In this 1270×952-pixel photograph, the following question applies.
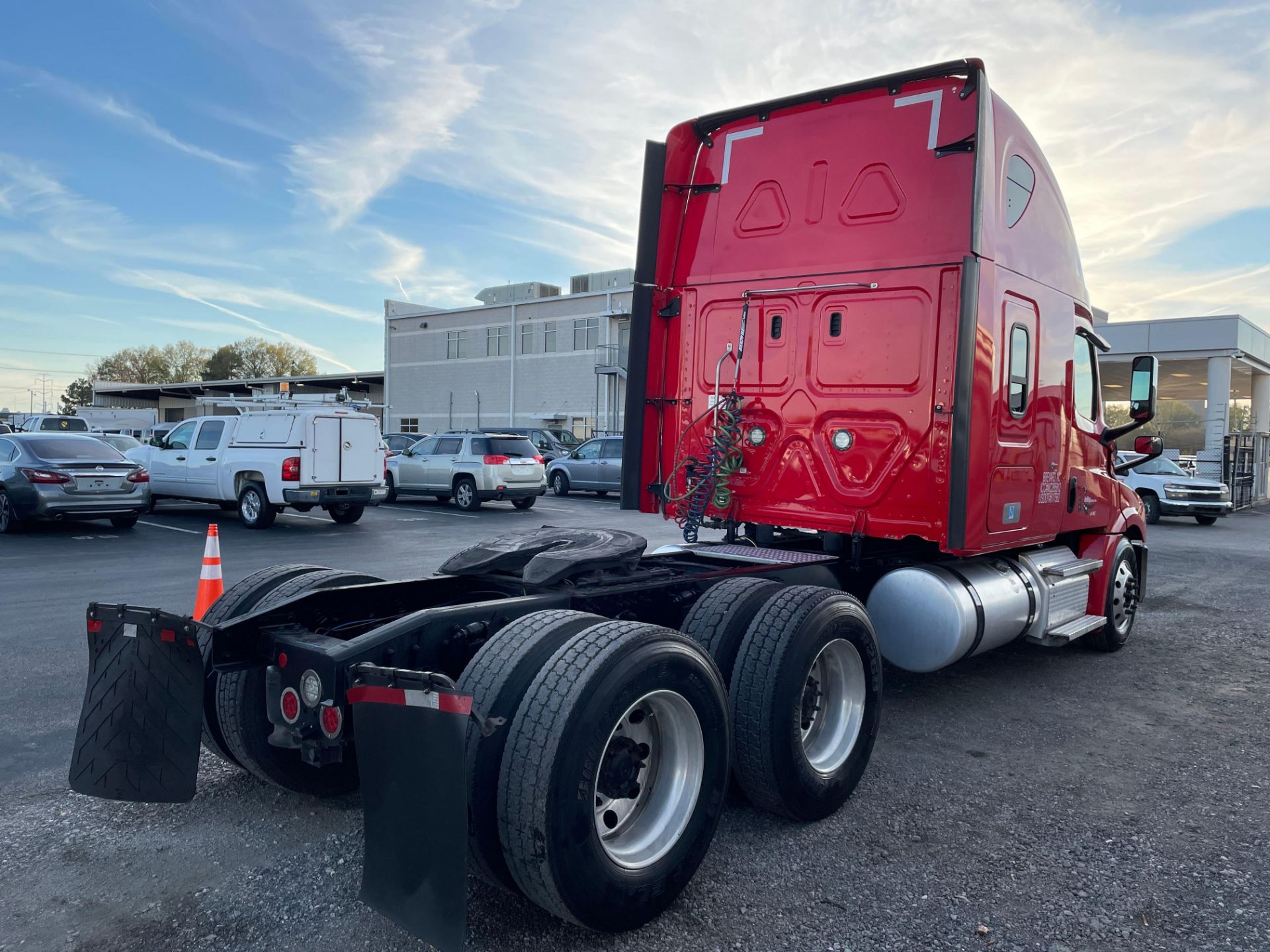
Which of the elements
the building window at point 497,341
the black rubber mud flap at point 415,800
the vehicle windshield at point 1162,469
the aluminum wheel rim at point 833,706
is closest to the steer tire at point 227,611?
the black rubber mud flap at point 415,800

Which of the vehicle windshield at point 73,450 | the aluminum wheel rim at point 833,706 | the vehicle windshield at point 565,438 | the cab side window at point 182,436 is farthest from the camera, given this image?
the vehicle windshield at point 565,438

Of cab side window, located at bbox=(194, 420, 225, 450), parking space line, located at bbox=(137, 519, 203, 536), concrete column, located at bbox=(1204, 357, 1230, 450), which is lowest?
parking space line, located at bbox=(137, 519, 203, 536)

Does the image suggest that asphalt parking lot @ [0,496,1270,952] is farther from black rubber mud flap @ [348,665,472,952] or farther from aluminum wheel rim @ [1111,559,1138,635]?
aluminum wheel rim @ [1111,559,1138,635]

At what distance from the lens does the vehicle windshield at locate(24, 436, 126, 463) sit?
43.5 ft

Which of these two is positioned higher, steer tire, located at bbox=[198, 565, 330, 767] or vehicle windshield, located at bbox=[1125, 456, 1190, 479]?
vehicle windshield, located at bbox=[1125, 456, 1190, 479]

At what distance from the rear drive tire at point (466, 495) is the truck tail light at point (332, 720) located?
16.2 m

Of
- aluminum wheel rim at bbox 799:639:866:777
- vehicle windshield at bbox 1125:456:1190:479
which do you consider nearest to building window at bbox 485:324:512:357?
vehicle windshield at bbox 1125:456:1190:479

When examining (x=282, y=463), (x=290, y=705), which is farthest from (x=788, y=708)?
(x=282, y=463)

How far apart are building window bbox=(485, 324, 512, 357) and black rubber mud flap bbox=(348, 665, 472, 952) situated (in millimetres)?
53355

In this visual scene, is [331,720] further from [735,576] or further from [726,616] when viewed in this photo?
[735,576]

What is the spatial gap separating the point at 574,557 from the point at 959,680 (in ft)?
11.2

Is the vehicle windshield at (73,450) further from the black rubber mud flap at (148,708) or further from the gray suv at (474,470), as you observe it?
the black rubber mud flap at (148,708)

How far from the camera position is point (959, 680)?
606 cm

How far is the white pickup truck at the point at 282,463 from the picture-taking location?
14.2 metres
